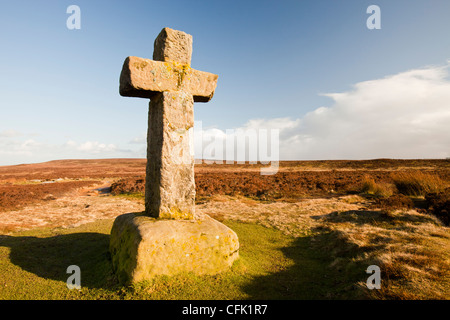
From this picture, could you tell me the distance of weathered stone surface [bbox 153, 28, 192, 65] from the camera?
5.28 metres

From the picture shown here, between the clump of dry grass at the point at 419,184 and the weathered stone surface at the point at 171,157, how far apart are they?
13771mm

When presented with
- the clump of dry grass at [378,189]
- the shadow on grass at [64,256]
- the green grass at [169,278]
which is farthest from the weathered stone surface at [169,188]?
the clump of dry grass at [378,189]

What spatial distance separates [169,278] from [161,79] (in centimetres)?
390

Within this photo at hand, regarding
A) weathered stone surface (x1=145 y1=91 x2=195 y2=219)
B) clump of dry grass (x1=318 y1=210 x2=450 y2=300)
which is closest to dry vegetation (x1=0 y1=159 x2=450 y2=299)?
clump of dry grass (x1=318 y1=210 x2=450 y2=300)

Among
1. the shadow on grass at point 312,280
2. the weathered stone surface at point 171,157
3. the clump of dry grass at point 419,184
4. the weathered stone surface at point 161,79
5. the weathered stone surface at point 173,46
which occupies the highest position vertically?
the weathered stone surface at point 173,46

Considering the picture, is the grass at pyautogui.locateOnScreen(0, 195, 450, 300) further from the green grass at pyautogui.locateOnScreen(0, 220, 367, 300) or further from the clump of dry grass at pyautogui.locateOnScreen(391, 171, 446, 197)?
the clump of dry grass at pyautogui.locateOnScreen(391, 171, 446, 197)

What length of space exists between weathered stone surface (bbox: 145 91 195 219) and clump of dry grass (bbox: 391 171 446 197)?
1377 centimetres

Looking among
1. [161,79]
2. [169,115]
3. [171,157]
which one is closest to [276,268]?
[171,157]

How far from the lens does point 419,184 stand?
13719 mm

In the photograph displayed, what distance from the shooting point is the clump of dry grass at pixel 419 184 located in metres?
13.0

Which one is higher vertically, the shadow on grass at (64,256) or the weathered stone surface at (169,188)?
the weathered stone surface at (169,188)

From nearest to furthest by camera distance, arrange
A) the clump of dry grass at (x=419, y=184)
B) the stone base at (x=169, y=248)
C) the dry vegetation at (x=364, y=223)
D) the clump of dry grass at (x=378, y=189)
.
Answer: the dry vegetation at (x=364, y=223), the stone base at (x=169, y=248), the clump of dry grass at (x=419, y=184), the clump of dry grass at (x=378, y=189)

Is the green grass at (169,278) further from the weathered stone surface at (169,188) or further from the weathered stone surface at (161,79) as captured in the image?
the weathered stone surface at (161,79)
